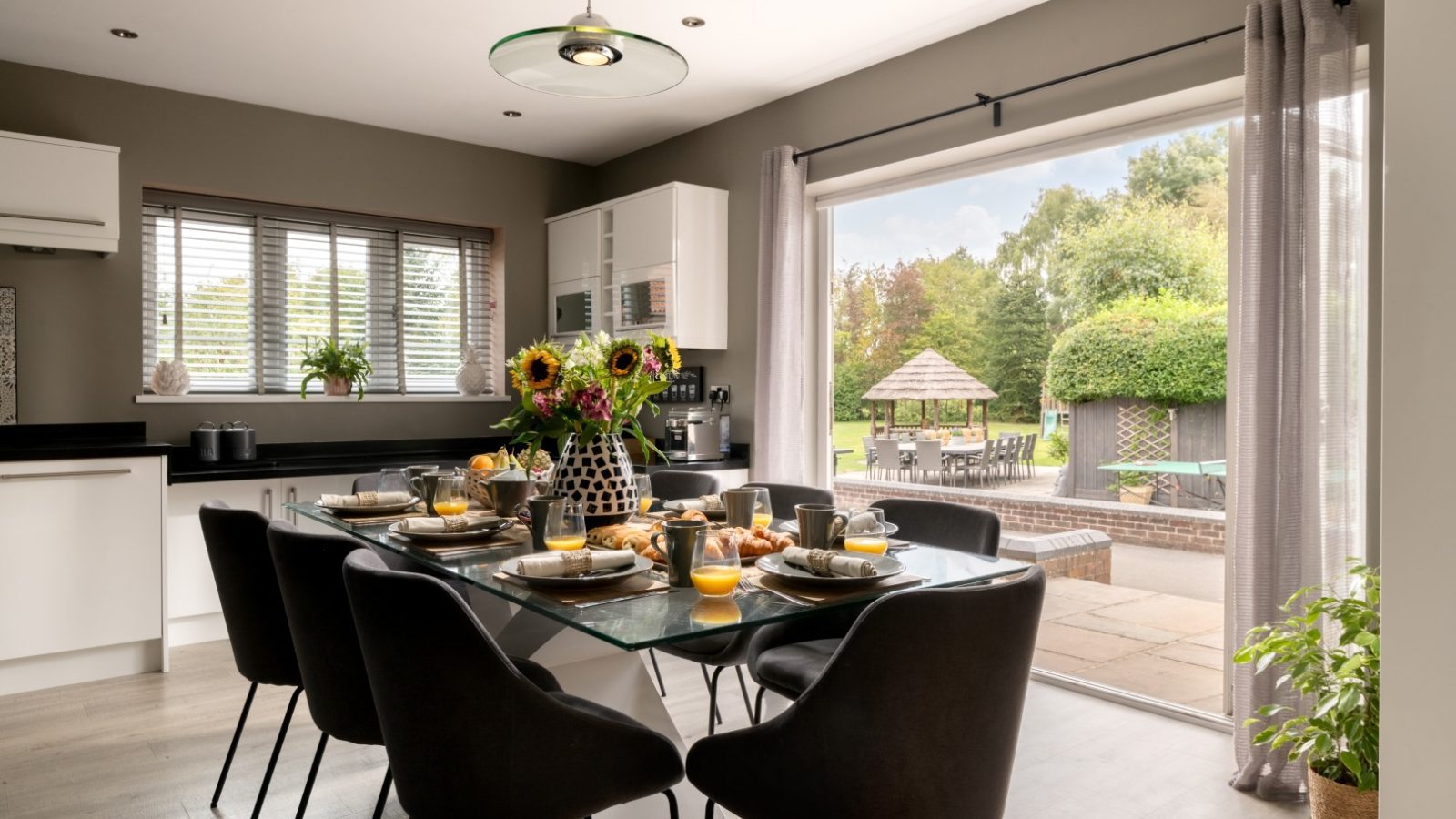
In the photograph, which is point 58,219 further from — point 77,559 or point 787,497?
point 787,497

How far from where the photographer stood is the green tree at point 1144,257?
3.14 metres

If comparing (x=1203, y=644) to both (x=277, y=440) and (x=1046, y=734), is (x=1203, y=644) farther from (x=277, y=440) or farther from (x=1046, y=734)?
(x=277, y=440)

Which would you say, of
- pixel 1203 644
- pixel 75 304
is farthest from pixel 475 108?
pixel 1203 644

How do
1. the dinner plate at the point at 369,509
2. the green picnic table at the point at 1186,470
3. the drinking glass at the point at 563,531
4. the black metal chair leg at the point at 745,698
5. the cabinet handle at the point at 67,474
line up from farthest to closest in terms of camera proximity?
1. the cabinet handle at the point at 67,474
2. the green picnic table at the point at 1186,470
3. the black metal chair leg at the point at 745,698
4. the dinner plate at the point at 369,509
5. the drinking glass at the point at 563,531

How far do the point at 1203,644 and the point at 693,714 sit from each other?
1776mm

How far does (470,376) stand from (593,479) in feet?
10.7

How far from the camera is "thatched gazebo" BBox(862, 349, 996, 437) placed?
3.84 metres

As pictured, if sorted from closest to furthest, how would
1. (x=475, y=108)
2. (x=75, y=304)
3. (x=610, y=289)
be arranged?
1. (x=75, y=304)
2. (x=475, y=108)
3. (x=610, y=289)

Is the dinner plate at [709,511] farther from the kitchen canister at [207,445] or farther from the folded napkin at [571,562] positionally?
the kitchen canister at [207,445]

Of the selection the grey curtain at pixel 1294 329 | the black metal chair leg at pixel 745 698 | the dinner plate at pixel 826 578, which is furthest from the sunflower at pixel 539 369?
the grey curtain at pixel 1294 329

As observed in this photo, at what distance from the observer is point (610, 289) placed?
16.6 ft

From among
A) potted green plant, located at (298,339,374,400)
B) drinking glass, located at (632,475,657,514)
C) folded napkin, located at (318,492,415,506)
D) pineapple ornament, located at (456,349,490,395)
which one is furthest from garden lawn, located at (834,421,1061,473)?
potted green plant, located at (298,339,374,400)

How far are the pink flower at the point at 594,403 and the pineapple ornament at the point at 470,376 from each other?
330cm

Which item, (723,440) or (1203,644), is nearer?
(1203,644)
